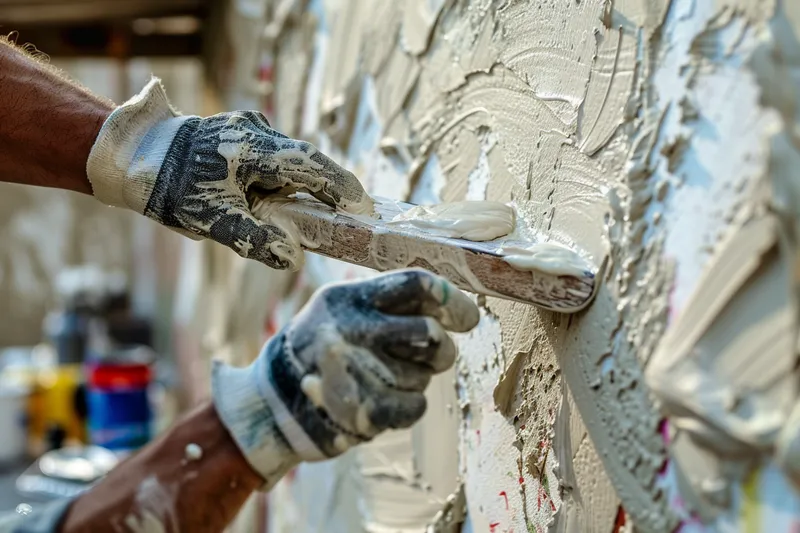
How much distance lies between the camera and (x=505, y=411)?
4.25ft

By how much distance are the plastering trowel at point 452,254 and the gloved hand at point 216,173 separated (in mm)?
30

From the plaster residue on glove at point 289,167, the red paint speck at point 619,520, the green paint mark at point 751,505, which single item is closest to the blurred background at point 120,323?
the plaster residue on glove at point 289,167

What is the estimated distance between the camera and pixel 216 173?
1.22m

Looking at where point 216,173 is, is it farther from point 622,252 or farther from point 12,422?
point 12,422

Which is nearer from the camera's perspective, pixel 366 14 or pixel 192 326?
pixel 366 14

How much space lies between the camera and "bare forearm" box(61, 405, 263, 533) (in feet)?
3.29

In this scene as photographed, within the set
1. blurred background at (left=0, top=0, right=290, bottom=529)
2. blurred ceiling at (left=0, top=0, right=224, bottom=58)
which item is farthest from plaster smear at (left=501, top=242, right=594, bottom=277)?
blurred ceiling at (left=0, top=0, right=224, bottom=58)

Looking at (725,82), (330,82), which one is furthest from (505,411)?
(330,82)

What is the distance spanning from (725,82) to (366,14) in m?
1.29

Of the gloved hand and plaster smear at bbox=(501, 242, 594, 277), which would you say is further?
the gloved hand

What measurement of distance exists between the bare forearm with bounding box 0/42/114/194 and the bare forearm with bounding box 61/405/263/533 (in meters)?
0.60

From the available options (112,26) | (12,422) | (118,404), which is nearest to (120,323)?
(12,422)

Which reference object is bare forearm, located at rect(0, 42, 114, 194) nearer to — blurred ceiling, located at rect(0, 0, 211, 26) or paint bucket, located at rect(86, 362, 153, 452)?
blurred ceiling, located at rect(0, 0, 211, 26)

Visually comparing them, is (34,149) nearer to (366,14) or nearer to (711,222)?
A: (366,14)
